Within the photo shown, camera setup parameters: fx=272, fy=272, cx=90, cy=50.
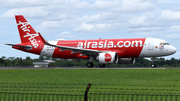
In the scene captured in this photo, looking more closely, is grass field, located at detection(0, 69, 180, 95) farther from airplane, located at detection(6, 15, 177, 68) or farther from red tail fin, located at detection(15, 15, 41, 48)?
red tail fin, located at detection(15, 15, 41, 48)

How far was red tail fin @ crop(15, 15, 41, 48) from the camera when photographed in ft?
137

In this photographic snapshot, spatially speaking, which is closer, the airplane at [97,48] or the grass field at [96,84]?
the grass field at [96,84]

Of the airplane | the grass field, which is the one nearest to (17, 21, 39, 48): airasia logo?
the airplane

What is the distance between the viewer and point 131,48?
1348 inches

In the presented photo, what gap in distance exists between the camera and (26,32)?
138 ft

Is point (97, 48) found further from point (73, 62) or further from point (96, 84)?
point (96, 84)

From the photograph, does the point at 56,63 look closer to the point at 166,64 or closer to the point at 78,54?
the point at 78,54

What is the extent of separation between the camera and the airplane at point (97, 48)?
33.8m

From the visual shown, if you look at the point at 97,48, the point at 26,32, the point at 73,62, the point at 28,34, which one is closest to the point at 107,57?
the point at 97,48

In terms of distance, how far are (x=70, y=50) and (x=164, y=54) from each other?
510 inches

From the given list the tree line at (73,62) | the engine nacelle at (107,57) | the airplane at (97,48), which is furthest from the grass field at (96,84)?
the tree line at (73,62)

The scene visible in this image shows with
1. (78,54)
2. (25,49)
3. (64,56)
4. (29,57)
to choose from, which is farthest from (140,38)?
(29,57)

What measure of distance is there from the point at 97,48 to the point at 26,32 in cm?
1238

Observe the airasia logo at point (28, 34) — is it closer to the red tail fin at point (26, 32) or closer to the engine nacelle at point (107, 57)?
the red tail fin at point (26, 32)
